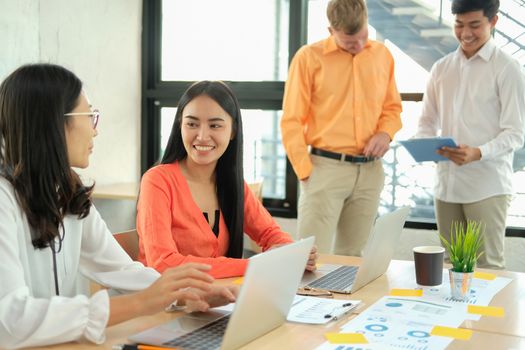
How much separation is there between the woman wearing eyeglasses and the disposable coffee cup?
616 millimetres

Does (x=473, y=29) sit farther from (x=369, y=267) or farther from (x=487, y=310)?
(x=487, y=310)

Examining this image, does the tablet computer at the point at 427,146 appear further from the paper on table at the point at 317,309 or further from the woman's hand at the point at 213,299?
the woman's hand at the point at 213,299

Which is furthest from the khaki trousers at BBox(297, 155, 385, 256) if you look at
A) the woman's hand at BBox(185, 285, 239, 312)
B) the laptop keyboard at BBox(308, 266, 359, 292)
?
the woman's hand at BBox(185, 285, 239, 312)

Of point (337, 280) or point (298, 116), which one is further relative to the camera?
point (298, 116)

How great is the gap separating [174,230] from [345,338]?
0.93 metres

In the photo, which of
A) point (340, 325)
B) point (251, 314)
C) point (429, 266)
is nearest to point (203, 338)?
point (251, 314)

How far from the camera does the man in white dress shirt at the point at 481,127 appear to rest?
10.9ft

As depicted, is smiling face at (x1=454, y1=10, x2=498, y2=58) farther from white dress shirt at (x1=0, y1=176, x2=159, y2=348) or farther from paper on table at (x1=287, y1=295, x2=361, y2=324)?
white dress shirt at (x1=0, y1=176, x2=159, y2=348)

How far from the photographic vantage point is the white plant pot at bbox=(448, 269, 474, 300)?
196 centimetres

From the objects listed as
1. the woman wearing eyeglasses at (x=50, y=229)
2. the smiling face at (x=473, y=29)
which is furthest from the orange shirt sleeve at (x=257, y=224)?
the smiling face at (x=473, y=29)

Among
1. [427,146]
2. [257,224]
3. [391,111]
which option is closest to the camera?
[257,224]

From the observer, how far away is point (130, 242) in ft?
7.88

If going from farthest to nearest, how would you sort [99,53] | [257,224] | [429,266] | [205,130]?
[99,53], [257,224], [205,130], [429,266]

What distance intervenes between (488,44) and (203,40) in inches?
82.1
